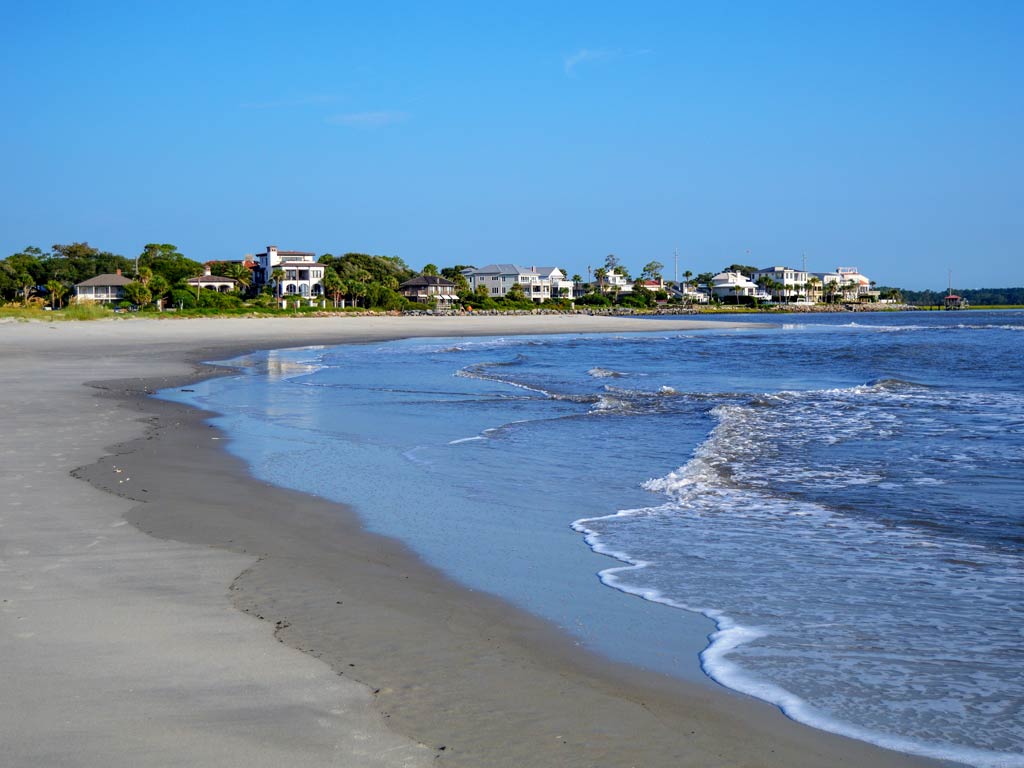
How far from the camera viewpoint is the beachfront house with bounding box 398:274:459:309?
12106 cm

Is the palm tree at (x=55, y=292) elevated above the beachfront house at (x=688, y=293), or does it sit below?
below

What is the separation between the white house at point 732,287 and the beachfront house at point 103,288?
360 ft

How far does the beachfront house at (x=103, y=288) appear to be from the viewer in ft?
310

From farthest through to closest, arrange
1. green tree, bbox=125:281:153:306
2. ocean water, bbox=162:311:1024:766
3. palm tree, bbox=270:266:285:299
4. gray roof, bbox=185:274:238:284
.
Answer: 1. palm tree, bbox=270:266:285:299
2. gray roof, bbox=185:274:238:284
3. green tree, bbox=125:281:153:306
4. ocean water, bbox=162:311:1024:766

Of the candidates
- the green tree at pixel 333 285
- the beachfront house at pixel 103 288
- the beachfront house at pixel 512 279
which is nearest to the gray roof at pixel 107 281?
the beachfront house at pixel 103 288

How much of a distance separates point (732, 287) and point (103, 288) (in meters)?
112

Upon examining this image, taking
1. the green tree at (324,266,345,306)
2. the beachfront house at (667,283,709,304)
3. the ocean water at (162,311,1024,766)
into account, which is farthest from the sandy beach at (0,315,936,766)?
the beachfront house at (667,283,709,304)

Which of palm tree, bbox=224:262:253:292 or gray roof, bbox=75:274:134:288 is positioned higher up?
palm tree, bbox=224:262:253:292

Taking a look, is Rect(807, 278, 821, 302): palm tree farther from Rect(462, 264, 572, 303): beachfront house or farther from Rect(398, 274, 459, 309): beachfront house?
Rect(398, 274, 459, 309): beachfront house

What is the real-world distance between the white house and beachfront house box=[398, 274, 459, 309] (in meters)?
65.5

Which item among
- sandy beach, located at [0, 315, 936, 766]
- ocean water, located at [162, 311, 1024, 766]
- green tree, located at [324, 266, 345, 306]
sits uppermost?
green tree, located at [324, 266, 345, 306]

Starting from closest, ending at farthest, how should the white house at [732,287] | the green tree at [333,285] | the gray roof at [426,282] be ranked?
1. the green tree at [333,285]
2. the gray roof at [426,282]
3. the white house at [732,287]

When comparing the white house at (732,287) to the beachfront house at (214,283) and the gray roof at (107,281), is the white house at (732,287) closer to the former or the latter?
the beachfront house at (214,283)

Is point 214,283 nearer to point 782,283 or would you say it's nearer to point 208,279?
point 208,279
